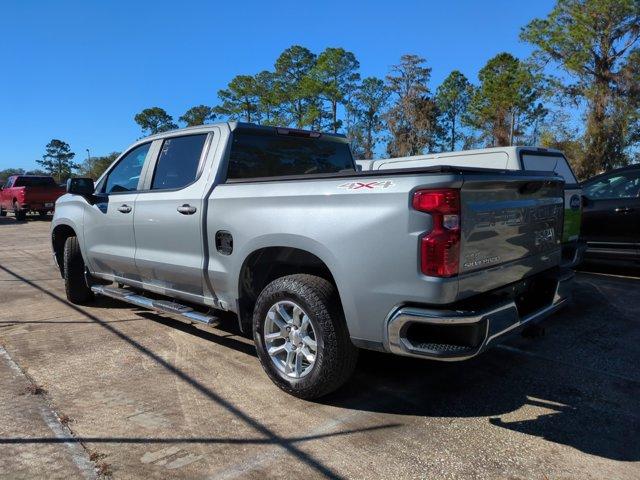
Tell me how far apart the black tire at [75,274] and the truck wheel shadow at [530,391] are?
3720 millimetres

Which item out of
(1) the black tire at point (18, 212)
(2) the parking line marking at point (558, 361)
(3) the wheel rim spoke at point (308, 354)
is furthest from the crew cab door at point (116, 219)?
(1) the black tire at point (18, 212)

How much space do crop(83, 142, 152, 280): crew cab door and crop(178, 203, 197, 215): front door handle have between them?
2.73 feet

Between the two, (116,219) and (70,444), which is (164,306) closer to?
(116,219)

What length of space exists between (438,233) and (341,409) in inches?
56.3

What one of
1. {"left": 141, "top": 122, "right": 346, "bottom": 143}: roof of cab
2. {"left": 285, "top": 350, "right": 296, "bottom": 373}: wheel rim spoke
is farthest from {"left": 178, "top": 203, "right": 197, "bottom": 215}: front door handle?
{"left": 285, "top": 350, "right": 296, "bottom": 373}: wheel rim spoke

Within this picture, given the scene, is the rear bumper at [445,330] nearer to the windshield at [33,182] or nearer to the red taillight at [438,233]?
the red taillight at [438,233]

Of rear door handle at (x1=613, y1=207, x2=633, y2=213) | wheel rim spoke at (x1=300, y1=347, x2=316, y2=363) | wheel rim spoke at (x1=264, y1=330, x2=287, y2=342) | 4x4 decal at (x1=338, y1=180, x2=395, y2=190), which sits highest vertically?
4x4 decal at (x1=338, y1=180, x2=395, y2=190)

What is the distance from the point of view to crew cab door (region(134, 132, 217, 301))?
4203mm

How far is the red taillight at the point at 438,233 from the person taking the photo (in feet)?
9.13

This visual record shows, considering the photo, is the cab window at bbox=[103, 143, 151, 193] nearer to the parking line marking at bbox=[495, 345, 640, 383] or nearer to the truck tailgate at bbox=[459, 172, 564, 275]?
the truck tailgate at bbox=[459, 172, 564, 275]

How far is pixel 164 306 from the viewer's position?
459 cm

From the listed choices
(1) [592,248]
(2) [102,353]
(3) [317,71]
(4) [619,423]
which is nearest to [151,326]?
(2) [102,353]

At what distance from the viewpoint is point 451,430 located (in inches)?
123

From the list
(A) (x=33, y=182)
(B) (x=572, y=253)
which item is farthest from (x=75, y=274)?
(A) (x=33, y=182)
